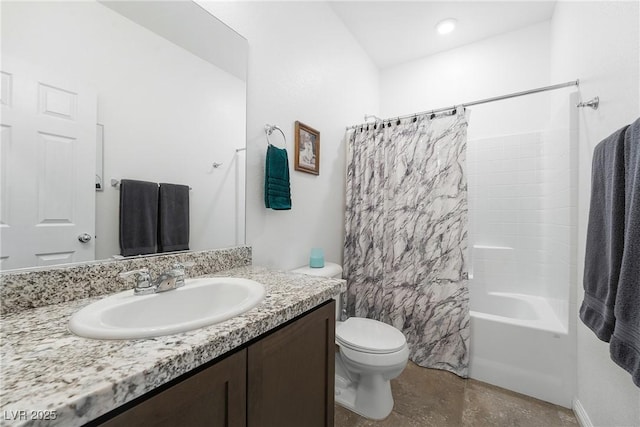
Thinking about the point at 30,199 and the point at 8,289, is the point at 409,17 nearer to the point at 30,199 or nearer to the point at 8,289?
the point at 30,199

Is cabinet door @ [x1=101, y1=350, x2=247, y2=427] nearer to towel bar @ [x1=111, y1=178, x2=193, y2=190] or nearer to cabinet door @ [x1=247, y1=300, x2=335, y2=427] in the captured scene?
cabinet door @ [x1=247, y1=300, x2=335, y2=427]

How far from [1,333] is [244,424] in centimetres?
57

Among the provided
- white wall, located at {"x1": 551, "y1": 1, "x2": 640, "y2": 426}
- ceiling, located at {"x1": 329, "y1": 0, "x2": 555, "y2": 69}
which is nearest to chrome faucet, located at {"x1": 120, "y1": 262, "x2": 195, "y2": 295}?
white wall, located at {"x1": 551, "y1": 1, "x2": 640, "y2": 426}

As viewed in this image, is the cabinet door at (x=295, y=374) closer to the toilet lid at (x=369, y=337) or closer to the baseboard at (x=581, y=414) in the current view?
the toilet lid at (x=369, y=337)

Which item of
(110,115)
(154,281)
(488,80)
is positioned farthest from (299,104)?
(488,80)

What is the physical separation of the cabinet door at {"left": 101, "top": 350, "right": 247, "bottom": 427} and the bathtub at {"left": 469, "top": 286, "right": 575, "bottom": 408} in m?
1.67

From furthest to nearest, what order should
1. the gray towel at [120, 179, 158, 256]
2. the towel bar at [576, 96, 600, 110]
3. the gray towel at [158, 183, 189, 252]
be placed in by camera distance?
the towel bar at [576, 96, 600, 110] < the gray towel at [158, 183, 189, 252] < the gray towel at [120, 179, 158, 256]

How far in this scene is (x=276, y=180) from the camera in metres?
1.38

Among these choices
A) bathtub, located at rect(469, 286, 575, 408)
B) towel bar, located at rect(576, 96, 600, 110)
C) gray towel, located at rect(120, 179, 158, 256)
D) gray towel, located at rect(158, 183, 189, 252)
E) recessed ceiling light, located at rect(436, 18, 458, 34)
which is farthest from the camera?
recessed ceiling light, located at rect(436, 18, 458, 34)

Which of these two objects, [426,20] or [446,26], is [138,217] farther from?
[446,26]

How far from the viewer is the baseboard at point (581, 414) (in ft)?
4.17

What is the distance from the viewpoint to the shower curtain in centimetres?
173

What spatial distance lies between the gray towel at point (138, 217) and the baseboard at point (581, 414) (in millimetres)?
2180

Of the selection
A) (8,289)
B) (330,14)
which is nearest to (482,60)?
(330,14)
